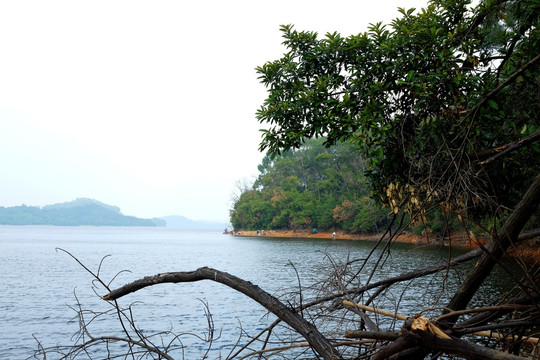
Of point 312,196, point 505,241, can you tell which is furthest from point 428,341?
point 312,196

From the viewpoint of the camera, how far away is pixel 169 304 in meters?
18.9

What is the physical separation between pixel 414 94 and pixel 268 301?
10.0 feet

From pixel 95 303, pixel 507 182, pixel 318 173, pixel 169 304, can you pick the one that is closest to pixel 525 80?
pixel 507 182

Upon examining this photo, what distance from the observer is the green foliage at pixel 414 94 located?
497 cm

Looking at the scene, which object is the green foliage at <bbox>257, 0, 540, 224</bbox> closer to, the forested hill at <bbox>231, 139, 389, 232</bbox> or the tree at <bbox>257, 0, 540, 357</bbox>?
the tree at <bbox>257, 0, 540, 357</bbox>

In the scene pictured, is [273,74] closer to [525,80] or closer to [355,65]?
[355,65]

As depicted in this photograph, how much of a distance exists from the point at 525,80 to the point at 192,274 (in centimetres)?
434

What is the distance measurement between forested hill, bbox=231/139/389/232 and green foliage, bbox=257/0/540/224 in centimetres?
5172

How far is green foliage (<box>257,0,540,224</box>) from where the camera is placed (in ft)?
16.3

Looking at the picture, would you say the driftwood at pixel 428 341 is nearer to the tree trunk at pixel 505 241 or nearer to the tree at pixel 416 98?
the tree trunk at pixel 505 241

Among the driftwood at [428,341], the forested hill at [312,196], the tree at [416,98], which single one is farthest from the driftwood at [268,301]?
the forested hill at [312,196]

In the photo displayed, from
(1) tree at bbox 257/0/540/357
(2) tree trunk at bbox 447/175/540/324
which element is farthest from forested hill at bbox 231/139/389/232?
(2) tree trunk at bbox 447/175/540/324

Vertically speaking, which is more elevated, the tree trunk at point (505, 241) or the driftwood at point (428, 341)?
the tree trunk at point (505, 241)

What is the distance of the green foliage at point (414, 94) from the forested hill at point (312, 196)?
51723 mm
